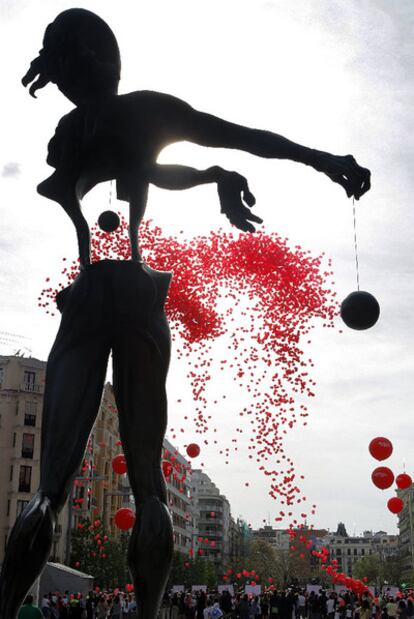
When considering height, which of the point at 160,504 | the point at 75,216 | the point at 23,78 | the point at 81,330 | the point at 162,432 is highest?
the point at 23,78

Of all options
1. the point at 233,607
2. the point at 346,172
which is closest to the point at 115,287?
the point at 346,172

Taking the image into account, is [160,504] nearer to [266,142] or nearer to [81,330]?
[81,330]

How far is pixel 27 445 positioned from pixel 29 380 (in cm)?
533

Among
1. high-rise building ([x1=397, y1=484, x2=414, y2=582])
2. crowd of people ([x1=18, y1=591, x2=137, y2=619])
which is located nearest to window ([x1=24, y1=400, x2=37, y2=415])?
crowd of people ([x1=18, y1=591, x2=137, y2=619])

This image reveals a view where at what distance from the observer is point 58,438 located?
2980 mm

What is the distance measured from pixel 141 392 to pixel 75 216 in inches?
42.2

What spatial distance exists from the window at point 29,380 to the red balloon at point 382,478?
37.3m

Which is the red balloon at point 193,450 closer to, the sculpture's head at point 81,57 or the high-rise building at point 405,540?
the sculpture's head at point 81,57

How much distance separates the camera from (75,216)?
3686 millimetres

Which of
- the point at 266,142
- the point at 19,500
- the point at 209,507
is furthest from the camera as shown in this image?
the point at 209,507

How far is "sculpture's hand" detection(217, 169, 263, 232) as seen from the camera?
13.0ft

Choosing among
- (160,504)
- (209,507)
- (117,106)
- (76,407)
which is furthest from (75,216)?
(209,507)

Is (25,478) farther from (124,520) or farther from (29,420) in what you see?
(124,520)

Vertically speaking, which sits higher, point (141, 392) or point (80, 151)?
point (80, 151)
